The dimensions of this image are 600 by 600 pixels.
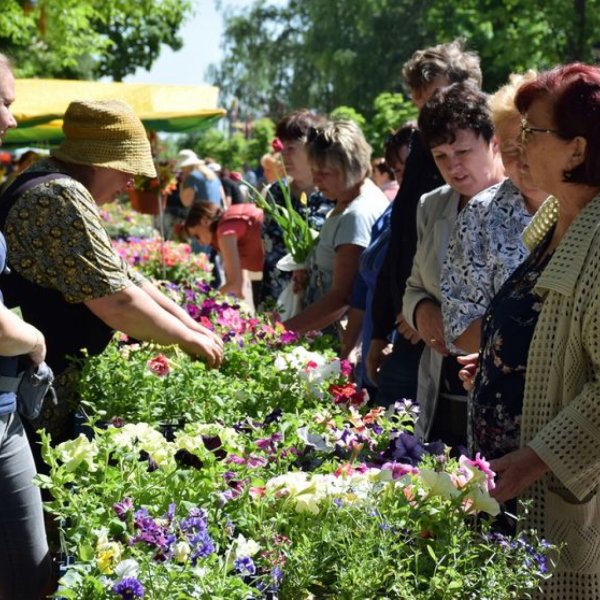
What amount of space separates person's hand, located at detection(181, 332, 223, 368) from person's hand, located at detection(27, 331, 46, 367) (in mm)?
900

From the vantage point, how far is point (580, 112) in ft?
8.54

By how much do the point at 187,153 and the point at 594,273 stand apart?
40.2ft

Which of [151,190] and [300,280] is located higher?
[300,280]

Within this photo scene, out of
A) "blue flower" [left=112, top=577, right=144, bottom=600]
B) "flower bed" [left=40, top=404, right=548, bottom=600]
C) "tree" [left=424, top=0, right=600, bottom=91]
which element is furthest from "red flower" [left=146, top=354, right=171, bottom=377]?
"tree" [left=424, top=0, right=600, bottom=91]

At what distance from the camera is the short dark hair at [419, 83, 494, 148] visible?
12.4 feet

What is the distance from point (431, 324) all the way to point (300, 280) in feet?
6.86

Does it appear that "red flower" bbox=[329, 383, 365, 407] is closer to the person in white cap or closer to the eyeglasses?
the eyeglasses

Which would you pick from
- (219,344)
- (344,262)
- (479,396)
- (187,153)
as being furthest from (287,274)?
(187,153)

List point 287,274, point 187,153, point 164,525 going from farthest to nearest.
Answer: point 187,153 → point 287,274 → point 164,525

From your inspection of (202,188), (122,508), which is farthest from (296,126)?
(202,188)

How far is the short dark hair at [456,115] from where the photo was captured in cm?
377

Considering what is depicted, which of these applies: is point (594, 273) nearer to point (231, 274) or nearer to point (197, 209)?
point (231, 274)

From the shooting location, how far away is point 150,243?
9.98 metres

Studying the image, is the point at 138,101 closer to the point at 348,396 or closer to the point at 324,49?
the point at 348,396
